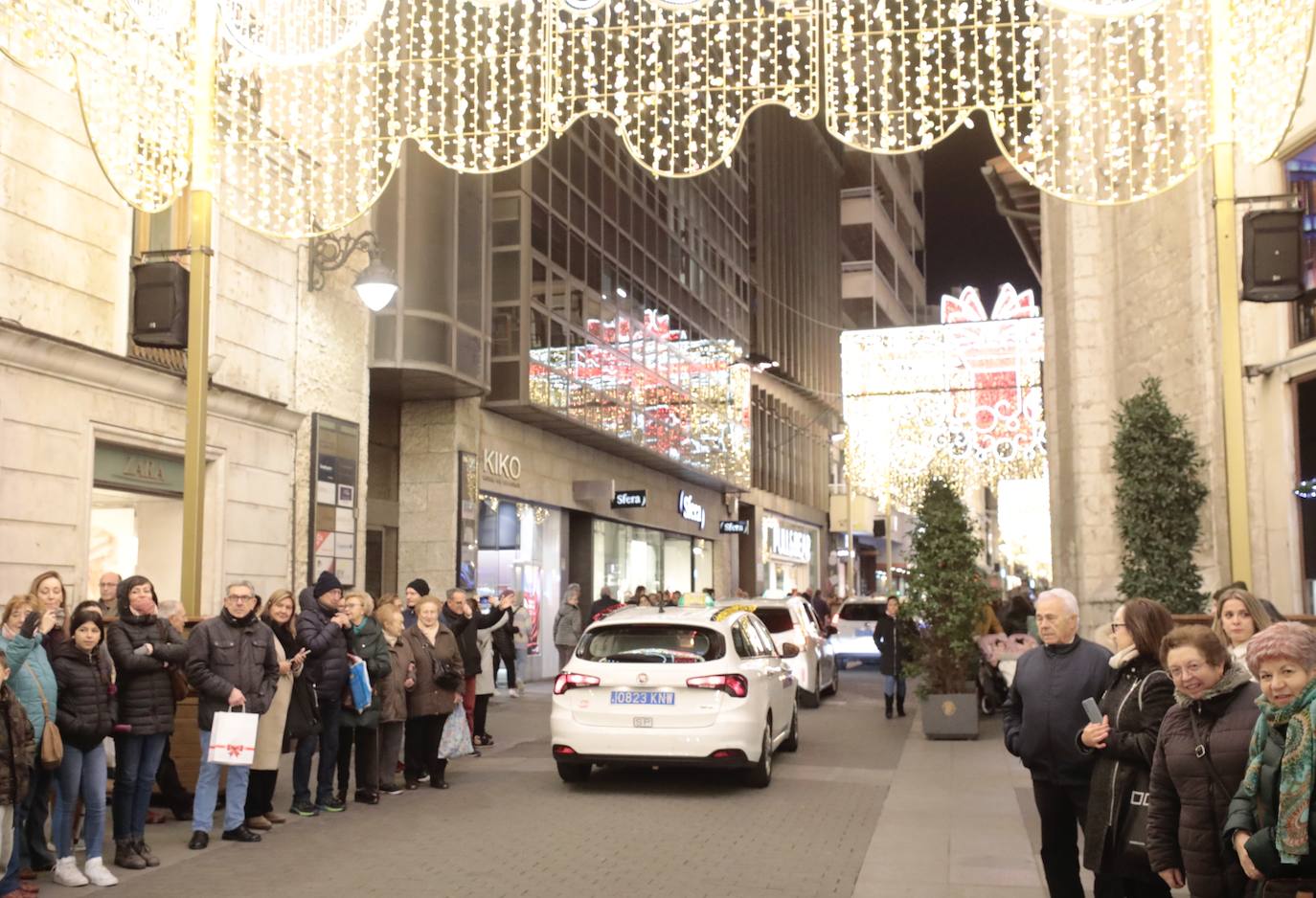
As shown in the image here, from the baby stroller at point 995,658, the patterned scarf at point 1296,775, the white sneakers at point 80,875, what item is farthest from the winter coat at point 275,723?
the baby stroller at point 995,658

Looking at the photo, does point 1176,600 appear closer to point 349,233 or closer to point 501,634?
point 501,634

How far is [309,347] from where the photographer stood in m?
18.3

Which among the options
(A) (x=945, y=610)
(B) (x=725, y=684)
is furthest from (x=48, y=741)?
(A) (x=945, y=610)

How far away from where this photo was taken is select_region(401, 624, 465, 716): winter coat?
38.9ft

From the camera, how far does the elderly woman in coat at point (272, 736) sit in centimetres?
970

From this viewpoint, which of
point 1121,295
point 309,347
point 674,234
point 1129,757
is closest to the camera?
point 1129,757

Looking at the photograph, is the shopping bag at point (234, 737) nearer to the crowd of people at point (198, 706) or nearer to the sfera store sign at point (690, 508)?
the crowd of people at point (198, 706)

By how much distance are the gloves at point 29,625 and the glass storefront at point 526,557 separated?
50.0 ft

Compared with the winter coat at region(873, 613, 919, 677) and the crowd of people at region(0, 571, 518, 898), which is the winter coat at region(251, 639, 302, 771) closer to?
the crowd of people at region(0, 571, 518, 898)

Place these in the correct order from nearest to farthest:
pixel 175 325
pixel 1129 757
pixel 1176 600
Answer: pixel 1129 757, pixel 175 325, pixel 1176 600

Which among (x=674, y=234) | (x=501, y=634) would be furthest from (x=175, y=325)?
(x=674, y=234)

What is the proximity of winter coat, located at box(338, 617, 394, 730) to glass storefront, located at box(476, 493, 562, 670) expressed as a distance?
37.7ft

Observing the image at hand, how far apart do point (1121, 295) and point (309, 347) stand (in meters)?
11.9

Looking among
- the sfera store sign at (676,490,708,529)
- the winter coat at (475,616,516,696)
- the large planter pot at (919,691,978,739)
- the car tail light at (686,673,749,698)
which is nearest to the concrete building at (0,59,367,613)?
the winter coat at (475,616,516,696)
